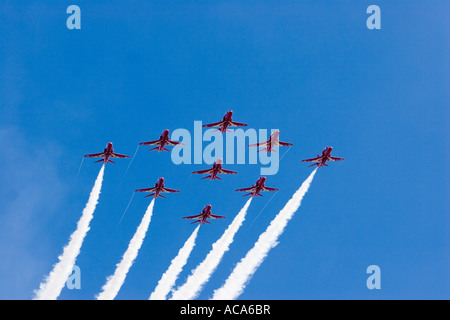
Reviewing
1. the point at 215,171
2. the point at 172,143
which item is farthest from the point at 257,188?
the point at 172,143

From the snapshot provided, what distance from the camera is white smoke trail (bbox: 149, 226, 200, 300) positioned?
96.5 metres

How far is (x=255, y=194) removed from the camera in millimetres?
112312

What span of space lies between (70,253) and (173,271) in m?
18.5

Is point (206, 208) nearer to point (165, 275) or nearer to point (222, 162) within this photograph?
point (222, 162)

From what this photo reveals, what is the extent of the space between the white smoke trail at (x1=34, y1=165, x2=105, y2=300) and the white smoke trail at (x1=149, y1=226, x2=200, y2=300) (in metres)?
15.1

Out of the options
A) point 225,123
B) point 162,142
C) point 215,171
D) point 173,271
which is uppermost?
point 225,123

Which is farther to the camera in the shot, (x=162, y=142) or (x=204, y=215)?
(x=204, y=215)

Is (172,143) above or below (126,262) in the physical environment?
above

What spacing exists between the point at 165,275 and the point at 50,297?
20.3 metres

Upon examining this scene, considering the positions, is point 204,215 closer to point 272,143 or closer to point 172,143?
point 172,143

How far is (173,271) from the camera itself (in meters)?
102

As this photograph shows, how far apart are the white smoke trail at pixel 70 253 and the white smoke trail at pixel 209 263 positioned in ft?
61.6

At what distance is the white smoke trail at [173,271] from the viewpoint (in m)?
96.5
